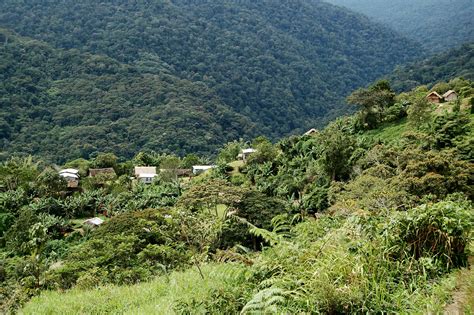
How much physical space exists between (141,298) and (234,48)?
154 metres

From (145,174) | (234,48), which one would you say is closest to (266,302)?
(145,174)

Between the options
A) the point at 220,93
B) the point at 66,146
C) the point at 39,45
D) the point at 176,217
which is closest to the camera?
the point at 176,217

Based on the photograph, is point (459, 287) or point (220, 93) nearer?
point (459, 287)

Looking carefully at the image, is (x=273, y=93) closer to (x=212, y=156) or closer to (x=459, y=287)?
(x=212, y=156)

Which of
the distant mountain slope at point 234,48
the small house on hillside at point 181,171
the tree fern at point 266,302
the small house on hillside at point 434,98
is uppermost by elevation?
the distant mountain slope at point 234,48

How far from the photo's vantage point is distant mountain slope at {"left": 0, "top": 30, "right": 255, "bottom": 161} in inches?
3179

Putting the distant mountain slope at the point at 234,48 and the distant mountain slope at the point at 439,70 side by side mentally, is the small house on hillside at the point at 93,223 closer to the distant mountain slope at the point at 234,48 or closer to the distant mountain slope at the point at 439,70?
the distant mountain slope at the point at 439,70

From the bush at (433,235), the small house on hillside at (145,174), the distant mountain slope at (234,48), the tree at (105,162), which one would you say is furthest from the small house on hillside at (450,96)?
the distant mountain slope at (234,48)

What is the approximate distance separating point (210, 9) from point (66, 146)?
384 ft

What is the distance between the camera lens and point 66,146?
78.1 meters

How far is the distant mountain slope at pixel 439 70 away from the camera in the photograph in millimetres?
83375

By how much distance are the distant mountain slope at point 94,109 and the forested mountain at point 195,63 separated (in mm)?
349

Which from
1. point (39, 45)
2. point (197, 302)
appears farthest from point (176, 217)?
point (39, 45)

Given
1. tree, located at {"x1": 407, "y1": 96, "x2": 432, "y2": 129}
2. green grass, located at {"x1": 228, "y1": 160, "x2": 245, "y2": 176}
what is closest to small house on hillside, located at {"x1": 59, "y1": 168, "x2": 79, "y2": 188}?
green grass, located at {"x1": 228, "y1": 160, "x2": 245, "y2": 176}
